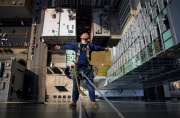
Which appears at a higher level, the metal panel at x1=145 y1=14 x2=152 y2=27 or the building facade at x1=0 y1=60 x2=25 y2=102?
the metal panel at x1=145 y1=14 x2=152 y2=27

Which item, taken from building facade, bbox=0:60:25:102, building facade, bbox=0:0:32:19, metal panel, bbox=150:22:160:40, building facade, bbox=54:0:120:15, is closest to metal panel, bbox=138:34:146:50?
metal panel, bbox=150:22:160:40

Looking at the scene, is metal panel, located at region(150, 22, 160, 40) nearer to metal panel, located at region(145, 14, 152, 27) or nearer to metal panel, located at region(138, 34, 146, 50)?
metal panel, located at region(145, 14, 152, 27)

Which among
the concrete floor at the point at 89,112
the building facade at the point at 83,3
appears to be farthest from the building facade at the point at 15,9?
the concrete floor at the point at 89,112

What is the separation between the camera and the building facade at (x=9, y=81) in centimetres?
2976

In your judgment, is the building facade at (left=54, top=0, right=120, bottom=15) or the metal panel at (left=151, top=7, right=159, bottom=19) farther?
the building facade at (left=54, top=0, right=120, bottom=15)

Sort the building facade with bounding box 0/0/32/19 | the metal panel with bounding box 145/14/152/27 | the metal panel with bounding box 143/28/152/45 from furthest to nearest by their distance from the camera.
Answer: the building facade with bounding box 0/0/32/19 → the metal panel with bounding box 145/14/152/27 → the metal panel with bounding box 143/28/152/45

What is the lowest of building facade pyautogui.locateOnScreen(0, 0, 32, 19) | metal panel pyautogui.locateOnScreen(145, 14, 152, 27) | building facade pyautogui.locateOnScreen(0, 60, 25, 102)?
building facade pyautogui.locateOnScreen(0, 60, 25, 102)

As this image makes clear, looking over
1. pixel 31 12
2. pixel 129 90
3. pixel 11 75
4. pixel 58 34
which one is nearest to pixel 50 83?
pixel 11 75

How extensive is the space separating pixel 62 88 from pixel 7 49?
20.7 metres

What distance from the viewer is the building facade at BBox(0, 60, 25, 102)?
29763 millimetres

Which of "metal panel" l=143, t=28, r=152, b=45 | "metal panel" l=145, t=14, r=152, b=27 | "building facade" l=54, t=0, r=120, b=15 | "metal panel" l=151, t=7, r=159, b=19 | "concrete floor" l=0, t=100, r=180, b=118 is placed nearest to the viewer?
"concrete floor" l=0, t=100, r=180, b=118

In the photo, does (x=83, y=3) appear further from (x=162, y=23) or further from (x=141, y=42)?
(x=162, y=23)

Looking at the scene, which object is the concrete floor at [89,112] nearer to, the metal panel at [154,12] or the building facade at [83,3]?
the metal panel at [154,12]

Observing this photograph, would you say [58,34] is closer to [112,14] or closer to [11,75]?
[11,75]
